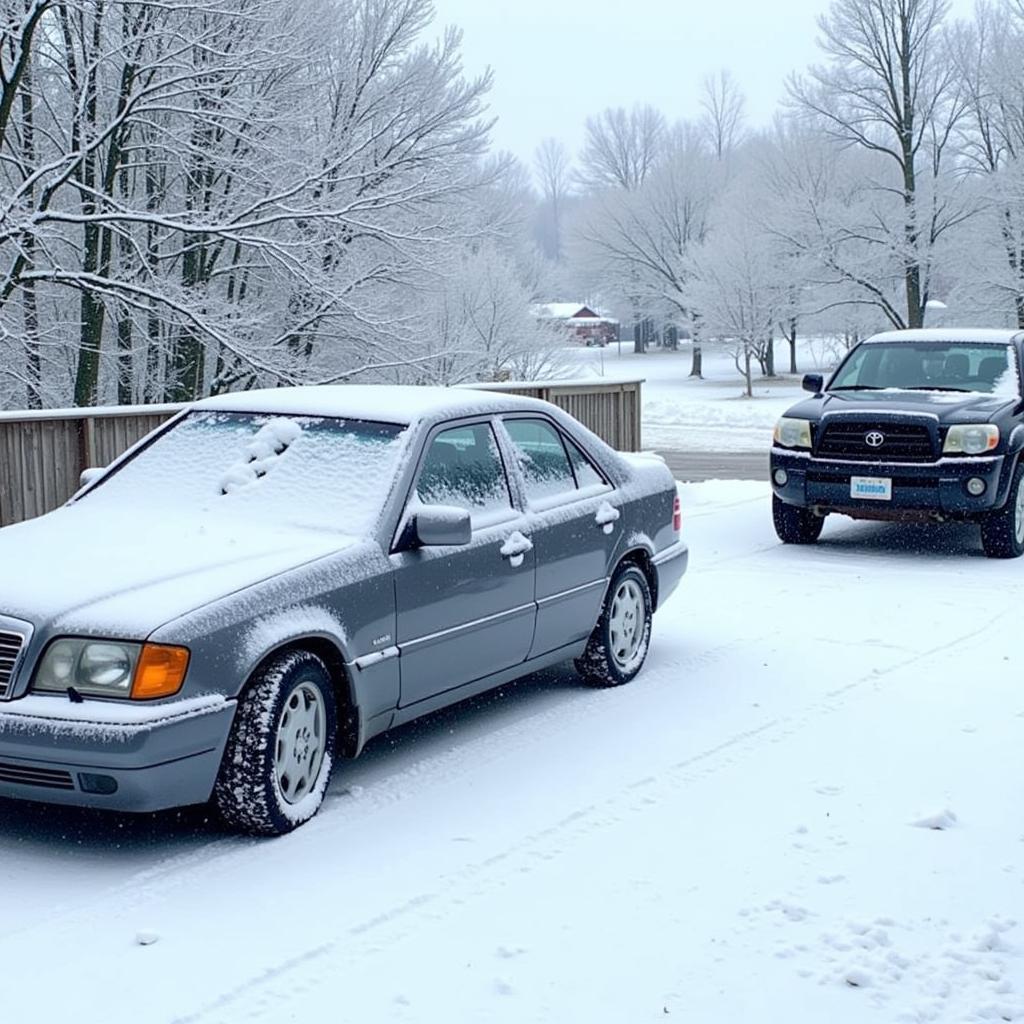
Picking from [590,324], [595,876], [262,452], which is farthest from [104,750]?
[590,324]

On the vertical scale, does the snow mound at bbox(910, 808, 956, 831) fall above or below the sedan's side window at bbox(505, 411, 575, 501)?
below

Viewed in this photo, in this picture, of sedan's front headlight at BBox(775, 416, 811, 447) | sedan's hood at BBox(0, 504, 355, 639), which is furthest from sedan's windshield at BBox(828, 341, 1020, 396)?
sedan's hood at BBox(0, 504, 355, 639)

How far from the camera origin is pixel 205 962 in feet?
13.7

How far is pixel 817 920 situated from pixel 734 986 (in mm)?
530

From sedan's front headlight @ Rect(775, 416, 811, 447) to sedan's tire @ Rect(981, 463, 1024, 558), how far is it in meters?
1.43

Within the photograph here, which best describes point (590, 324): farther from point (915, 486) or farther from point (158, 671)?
point (158, 671)

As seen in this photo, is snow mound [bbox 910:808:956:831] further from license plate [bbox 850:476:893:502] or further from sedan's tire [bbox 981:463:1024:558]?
sedan's tire [bbox 981:463:1024:558]

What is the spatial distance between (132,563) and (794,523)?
7.73m

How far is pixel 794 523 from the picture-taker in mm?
12188

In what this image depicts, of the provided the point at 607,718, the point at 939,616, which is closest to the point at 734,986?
the point at 607,718

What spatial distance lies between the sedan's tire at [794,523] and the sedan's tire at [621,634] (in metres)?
4.55

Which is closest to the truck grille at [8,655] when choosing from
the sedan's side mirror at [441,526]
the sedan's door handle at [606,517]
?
the sedan's side mirror at [441,526]

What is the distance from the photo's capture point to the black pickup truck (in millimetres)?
11047

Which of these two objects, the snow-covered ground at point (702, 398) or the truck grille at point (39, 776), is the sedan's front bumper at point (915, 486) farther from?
the snow-covered ground at point (702, 398)
